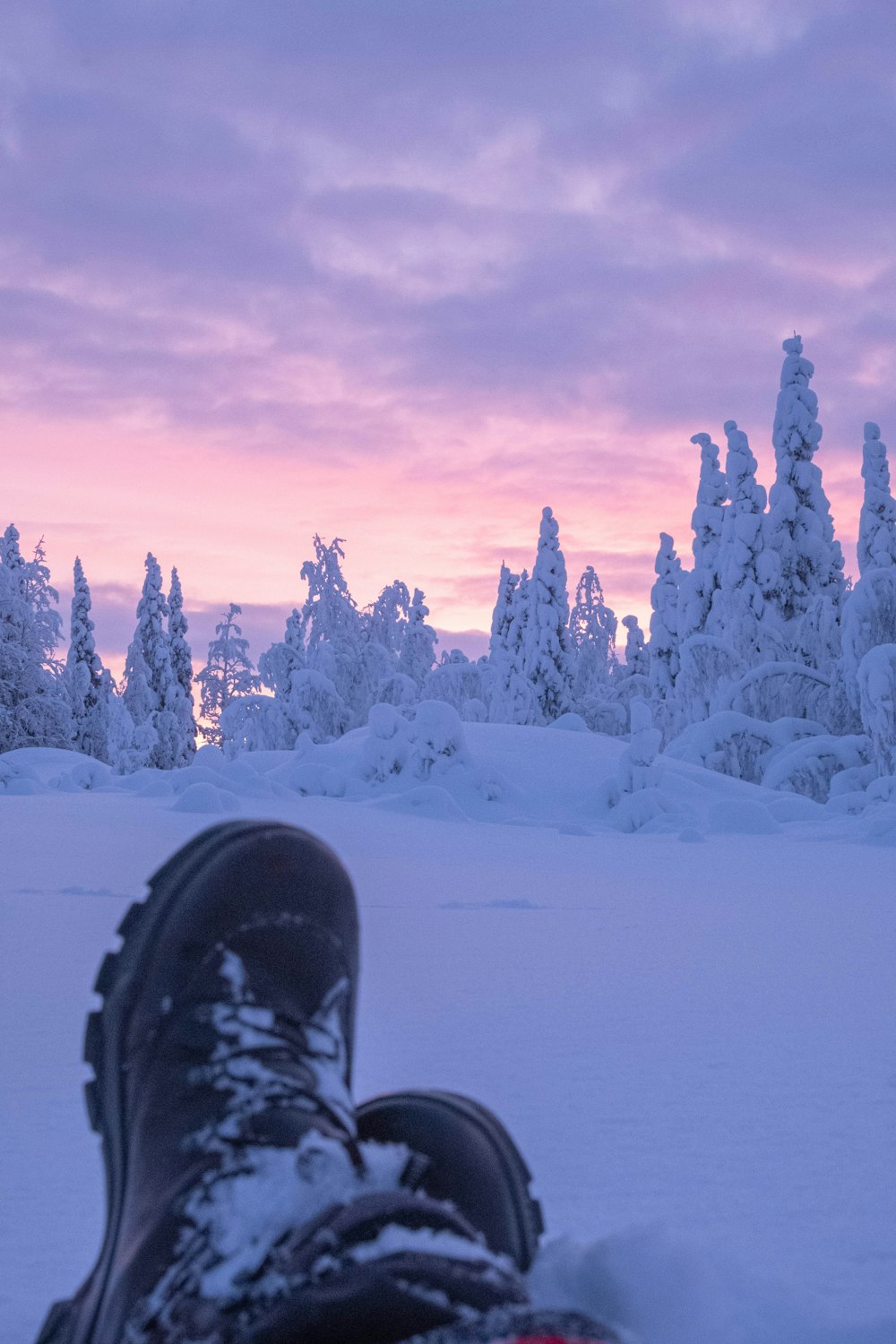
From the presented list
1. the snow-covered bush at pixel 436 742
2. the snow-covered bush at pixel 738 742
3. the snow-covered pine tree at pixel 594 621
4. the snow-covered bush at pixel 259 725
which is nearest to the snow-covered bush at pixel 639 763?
the snow-covered bush at pixel 436 742

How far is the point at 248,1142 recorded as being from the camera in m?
1.16

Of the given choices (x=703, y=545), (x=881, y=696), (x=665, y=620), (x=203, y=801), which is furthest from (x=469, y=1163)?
(x=665, y=620)

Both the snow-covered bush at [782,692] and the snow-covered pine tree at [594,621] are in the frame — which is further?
the snow-covered pine tree at [594,621]

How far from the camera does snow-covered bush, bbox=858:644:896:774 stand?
14.8 m

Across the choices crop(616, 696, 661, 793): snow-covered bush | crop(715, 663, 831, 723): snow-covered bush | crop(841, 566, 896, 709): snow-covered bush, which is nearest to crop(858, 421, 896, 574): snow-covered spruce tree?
crop(715, 663, 831, 723): snow-covered bush

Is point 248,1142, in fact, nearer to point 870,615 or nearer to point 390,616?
point 870,615

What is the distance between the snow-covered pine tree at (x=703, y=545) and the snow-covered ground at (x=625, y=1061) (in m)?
19.2

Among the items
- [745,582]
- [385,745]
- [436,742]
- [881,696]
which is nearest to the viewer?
[436,742]

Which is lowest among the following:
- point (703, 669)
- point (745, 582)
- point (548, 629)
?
point (703, 669)

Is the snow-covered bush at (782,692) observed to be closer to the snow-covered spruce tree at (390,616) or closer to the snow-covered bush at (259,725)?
the snow-covered bush at (259,725)

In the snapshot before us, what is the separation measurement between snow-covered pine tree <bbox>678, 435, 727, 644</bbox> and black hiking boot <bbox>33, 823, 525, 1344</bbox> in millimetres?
23913

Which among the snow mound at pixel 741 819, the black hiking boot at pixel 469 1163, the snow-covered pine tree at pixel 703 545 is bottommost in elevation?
the snow mound at pixel 741 819

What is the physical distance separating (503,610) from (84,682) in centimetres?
1465

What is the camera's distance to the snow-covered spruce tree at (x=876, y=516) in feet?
72.6
